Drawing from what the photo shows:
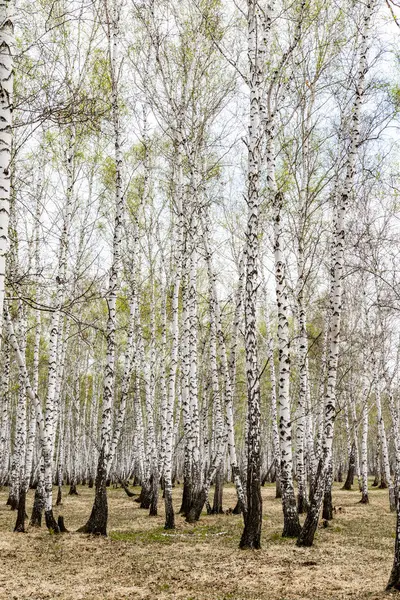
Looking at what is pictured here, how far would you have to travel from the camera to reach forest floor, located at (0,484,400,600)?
232 inches

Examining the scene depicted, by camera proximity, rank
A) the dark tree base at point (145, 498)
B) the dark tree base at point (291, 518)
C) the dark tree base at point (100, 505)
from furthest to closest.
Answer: the dark tree base at point (145, 498) → the dark tree base at point (100, 505) → the dark tree base at point (291, 518)

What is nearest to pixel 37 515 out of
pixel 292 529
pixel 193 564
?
pixel 193 564

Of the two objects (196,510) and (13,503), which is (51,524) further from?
(13,503)

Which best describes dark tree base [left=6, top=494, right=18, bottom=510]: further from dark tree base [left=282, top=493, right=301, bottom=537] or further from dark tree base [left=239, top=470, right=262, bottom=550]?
dark tree base [left=239, top=470, right=262, bottom=550]

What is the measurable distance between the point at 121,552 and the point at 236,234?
10217 mm

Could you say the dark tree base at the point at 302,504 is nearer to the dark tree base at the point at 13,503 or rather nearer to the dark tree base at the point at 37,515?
the dark tree base at the point at 37,515

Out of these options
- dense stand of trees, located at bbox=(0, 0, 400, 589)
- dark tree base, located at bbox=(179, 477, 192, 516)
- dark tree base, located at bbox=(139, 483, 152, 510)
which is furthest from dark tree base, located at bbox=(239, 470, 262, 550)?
dark tree base, located at bbox=(139, 483, 152, 510)

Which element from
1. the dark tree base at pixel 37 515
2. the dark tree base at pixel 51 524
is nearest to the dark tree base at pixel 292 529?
the dark tree base at pixel 51 524

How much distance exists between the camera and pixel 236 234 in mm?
15812

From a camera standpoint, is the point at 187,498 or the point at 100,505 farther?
the point at 187,498

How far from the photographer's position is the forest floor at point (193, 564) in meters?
5.89

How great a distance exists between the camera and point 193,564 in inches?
293

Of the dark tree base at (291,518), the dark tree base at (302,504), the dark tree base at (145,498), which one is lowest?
the dark tree base at (145,498)

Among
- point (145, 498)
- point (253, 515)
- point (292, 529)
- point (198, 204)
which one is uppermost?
point (198, 204)
